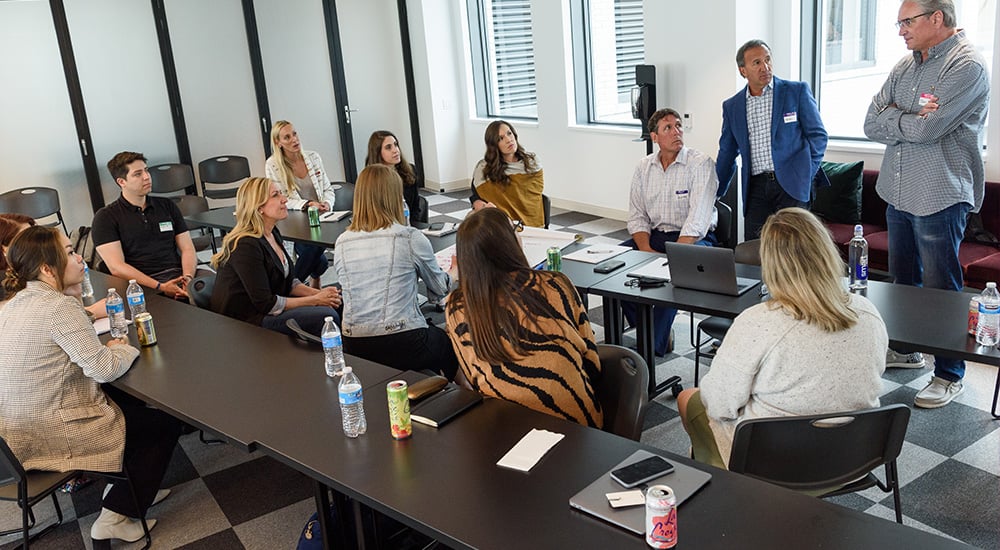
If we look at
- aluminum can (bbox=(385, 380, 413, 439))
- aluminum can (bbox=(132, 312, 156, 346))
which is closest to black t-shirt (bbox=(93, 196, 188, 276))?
aluminum can (bbox=(132, 312, 156, 346))

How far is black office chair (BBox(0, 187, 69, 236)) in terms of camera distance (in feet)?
24.3

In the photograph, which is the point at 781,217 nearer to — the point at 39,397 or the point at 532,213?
the point at 39,397

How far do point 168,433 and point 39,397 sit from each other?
54cm

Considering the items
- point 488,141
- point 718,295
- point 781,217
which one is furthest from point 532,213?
point 781,217

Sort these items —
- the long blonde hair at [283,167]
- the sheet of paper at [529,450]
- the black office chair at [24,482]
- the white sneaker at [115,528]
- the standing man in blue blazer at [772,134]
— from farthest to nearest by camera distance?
the long blonde hair at [283,167] → the standing man in blue blazer at [772,134] → the white sneaker at [115,528] → the black office chair at [24,482] → the sheet of paper at [529,450]

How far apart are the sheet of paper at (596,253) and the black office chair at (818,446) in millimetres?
1810

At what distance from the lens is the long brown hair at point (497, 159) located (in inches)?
203

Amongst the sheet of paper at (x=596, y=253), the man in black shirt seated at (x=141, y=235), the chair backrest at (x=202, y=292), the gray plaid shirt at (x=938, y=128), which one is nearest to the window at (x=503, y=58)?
the man in black shirt seated at (x=141, y=235)

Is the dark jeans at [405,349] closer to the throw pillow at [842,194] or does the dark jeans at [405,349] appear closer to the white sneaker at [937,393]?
the white sneaker at [937,393]

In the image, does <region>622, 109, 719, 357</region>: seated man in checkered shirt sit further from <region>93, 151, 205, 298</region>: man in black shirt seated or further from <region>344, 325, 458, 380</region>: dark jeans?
<region>93, 151, 205, 298</region>: man in black shirt seated

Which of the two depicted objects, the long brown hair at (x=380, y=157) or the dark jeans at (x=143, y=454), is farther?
the long brown hair at (x=380, y=157)

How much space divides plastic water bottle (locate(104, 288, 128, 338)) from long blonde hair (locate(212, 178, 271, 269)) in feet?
1.69

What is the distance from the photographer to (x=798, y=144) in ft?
15.5

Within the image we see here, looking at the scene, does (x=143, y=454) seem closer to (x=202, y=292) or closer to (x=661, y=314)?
(x=202, y=292)
